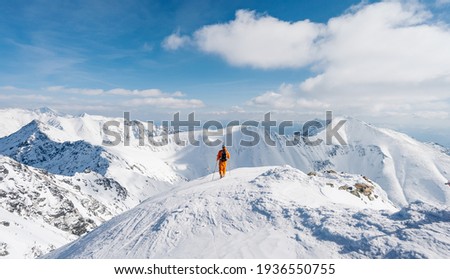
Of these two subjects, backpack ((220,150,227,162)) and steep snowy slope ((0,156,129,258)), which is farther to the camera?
steep snowy slope ((0,156,129,258))

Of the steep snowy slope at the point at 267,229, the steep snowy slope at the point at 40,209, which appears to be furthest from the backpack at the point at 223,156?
the steep snowy slope at the point at 40,209

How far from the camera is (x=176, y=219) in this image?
15.7 metres

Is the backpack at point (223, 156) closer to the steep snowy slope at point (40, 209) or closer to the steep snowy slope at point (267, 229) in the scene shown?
the steep snowy slope at point (267, 229)

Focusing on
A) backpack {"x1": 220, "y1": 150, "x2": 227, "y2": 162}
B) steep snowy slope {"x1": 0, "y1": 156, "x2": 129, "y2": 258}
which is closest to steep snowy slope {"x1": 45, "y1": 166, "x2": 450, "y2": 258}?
backpack {"x1": 220, "y1": 150, "x2": 227, "y2": 162}

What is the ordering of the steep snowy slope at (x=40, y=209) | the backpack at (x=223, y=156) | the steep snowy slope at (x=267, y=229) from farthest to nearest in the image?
the steep snowy slope at (x=40, y=209), the backpack at (x=223, y=156), the steep snowy slope at (x=267, y=229)

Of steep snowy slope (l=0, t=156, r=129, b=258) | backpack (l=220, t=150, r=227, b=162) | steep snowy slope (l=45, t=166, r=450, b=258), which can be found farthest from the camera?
steep snowy slope (l=0, t=156, r=129, b=258)

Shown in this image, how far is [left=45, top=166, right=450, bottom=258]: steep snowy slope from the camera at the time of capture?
39.0 feet

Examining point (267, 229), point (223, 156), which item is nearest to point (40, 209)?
point (223, 156)

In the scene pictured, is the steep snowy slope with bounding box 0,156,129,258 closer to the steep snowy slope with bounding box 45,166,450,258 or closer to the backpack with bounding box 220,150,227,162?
the backpack with bounding box 220,150,227,162

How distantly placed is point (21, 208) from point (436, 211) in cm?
12892

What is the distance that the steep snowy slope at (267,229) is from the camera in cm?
1188

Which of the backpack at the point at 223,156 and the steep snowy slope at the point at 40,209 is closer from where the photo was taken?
the backpack at the point at 223,156
